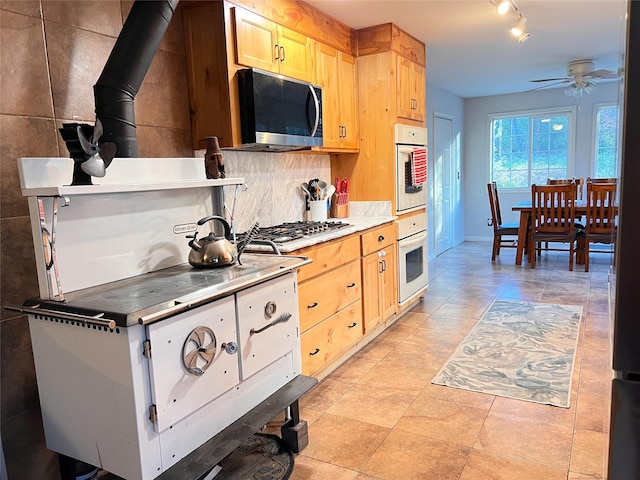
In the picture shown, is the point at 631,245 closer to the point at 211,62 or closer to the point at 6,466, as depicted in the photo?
the point at 6,466

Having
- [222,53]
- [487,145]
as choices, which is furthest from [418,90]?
[487,145]

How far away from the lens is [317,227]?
3.00 meters

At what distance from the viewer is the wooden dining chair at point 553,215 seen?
5312 mm

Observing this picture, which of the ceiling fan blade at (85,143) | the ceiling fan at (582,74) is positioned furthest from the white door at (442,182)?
the ceiling fan blade at (85,143)

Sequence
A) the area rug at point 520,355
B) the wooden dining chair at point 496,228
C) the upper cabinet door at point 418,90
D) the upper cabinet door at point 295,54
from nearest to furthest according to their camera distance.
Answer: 1. the area rug at point 520,355
2. the upper cabinet door at point 295,54
3. the upper cabinet door at point 418,90
4. the wooden dining chair at point 496,228

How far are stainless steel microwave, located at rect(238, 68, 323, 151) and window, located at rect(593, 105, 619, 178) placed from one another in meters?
5.54

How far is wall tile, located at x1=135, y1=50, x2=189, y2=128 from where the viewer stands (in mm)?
2283

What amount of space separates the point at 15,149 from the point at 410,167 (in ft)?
9.72

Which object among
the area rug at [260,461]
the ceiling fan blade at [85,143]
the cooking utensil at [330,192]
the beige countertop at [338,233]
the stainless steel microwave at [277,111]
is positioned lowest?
the area rug at [260,461]

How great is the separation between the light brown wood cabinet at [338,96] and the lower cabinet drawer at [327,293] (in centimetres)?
97

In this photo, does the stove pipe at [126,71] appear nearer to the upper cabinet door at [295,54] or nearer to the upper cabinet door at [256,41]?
the upper cabinet door at [256,41]

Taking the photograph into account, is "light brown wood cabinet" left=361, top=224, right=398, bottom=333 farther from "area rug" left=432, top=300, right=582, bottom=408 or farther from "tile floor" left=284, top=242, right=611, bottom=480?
"area rug" left=432, top=300, right=582, bottom=408

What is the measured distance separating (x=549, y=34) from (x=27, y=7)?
407 centimetres

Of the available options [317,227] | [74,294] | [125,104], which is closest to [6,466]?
[74,294]
